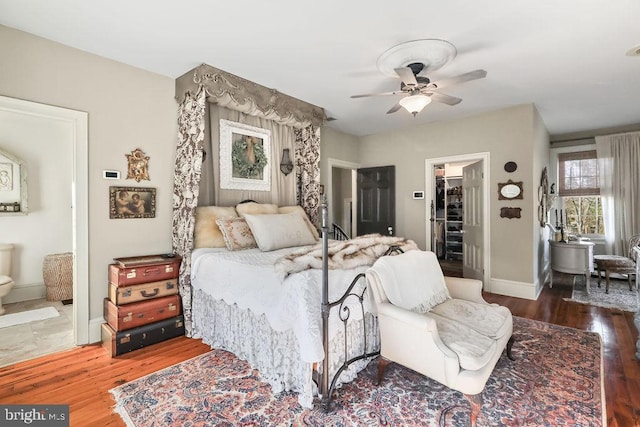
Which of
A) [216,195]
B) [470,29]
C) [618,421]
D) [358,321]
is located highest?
[470,29]

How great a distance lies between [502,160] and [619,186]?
2.66m

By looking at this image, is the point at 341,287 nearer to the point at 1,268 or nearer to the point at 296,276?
the point at 296,276

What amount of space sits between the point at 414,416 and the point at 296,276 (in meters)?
1.12

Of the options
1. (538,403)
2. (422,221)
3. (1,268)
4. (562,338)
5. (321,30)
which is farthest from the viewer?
(422,221)

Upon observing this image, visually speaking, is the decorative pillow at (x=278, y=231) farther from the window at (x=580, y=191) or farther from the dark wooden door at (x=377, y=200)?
the window at (x=580, y=191)

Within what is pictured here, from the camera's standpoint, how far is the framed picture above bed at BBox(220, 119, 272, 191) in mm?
3764

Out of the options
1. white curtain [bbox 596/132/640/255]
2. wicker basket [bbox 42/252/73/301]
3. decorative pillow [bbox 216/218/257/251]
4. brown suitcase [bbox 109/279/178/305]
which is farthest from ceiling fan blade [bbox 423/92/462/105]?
wicker basket [bbox 42/252/73/301]

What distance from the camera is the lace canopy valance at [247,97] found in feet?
10.5

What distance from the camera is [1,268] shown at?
3967 millimetres

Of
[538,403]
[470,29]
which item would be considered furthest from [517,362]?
[470,29]

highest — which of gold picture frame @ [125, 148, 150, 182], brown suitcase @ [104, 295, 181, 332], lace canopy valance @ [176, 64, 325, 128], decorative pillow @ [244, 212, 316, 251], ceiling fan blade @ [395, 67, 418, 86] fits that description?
lace canopy valance @ [176, 64, 325, 128]

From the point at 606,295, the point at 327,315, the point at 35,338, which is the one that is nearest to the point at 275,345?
the point at 327,315

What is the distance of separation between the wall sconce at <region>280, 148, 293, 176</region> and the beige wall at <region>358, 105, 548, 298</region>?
7.84 feet

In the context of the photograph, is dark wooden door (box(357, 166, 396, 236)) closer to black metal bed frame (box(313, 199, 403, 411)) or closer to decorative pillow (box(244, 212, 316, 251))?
decorative pillow (box(244, 212, 316, 251))
